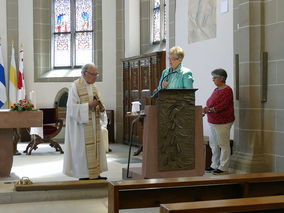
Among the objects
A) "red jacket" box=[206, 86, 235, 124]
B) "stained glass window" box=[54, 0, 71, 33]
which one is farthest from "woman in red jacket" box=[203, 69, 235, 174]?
"stained glass window" box=[54, 0, 71, 33]

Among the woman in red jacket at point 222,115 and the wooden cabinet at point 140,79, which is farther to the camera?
the wooden cabinet at point 140,79

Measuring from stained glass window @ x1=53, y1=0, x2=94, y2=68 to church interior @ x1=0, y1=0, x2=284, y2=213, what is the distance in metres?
0.03

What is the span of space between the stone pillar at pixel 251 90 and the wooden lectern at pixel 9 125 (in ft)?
10.1

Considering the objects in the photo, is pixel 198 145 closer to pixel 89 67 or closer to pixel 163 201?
pixel 89 67

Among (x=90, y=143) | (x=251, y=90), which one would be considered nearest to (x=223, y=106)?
(x=251, y=90)

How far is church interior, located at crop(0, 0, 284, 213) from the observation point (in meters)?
3.50

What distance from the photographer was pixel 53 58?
1483cm

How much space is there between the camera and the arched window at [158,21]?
40.5ft

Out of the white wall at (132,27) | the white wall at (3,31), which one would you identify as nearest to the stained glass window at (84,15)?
the white wall at (132,27)

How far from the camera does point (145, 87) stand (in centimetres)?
1173

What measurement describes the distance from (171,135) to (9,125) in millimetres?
2702

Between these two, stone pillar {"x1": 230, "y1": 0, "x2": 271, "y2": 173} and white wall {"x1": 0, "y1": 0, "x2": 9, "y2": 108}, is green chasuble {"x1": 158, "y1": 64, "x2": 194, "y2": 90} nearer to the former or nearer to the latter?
stone pillar {"x1": 230, "y1": 0, "x2": 271, "y2": 173}

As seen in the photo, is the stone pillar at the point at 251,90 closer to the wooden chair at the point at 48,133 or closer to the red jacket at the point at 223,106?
the red jacket at the point at 223,106

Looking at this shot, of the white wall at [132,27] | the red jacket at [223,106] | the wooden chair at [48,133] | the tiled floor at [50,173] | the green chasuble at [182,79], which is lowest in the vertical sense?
the tiled floor at [50,173]
